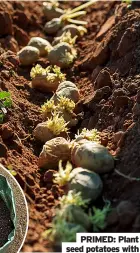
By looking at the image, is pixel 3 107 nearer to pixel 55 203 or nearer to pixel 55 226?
pixel 55 203

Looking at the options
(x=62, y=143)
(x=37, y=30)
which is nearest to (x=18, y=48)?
(x=37, y=30)

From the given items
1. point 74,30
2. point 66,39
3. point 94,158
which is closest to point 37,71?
point 66,39

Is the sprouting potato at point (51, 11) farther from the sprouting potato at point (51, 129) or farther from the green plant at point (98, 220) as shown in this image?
the green plant at point (98, 220)

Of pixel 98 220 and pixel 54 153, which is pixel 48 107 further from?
pixel 98 220

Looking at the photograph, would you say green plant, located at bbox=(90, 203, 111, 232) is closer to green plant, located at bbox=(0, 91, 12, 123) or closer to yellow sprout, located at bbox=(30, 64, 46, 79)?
green plant, located at bbox=(0, 91, 12, 123)

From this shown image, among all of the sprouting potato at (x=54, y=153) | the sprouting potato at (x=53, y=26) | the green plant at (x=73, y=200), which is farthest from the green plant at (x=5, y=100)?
the sprouting potato at (x=53, y=26)

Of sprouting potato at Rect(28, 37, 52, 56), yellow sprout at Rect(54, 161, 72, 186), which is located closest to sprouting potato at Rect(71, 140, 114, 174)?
yellow sprout at Rect(54, 161, 72, 186)
